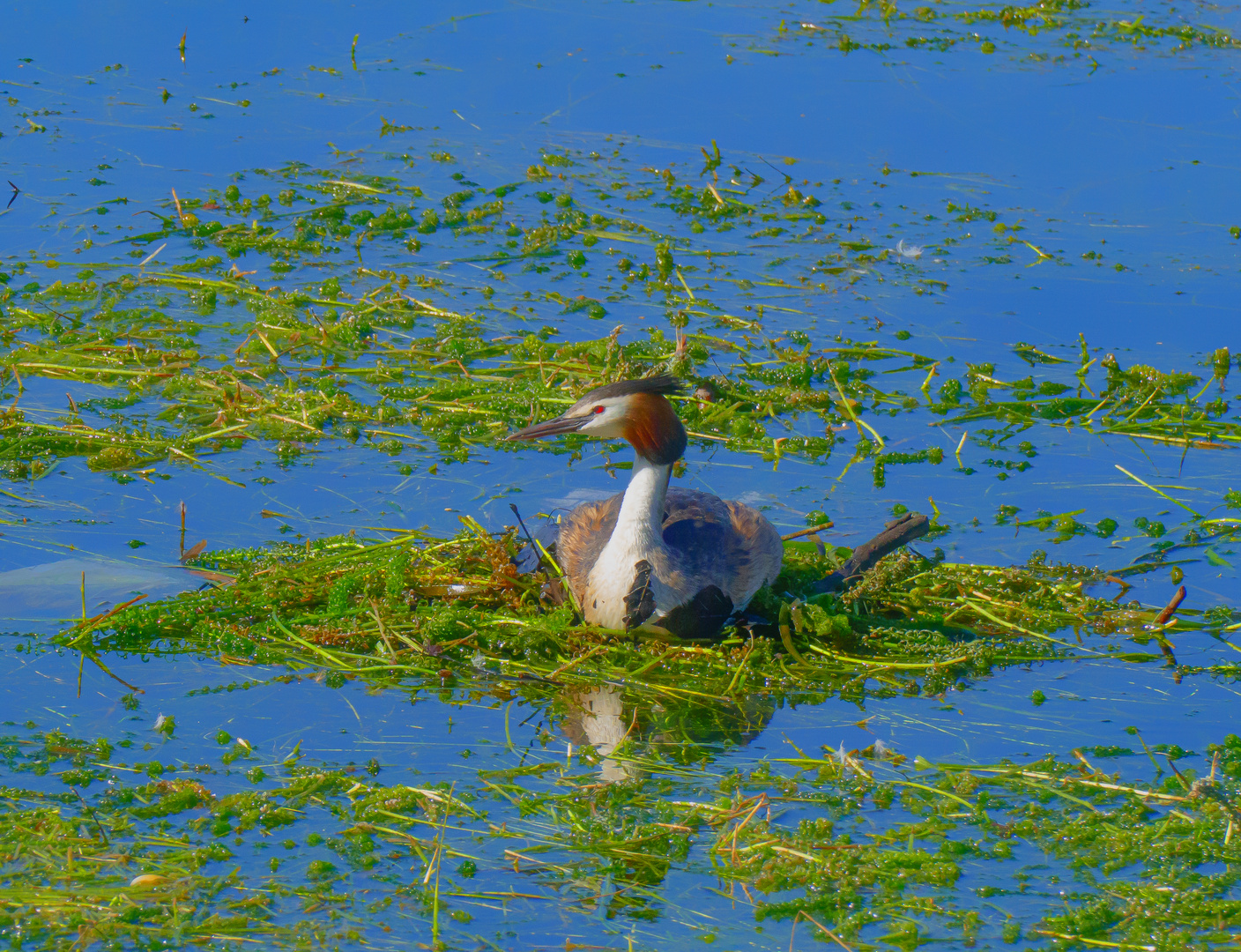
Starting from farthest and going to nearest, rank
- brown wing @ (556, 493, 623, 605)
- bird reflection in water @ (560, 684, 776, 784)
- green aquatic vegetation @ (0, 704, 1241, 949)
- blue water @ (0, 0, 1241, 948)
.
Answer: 1. brown wing @ (556, 493, 623, 605)
2. blue water @ (0, 0, 1241, 948)
3. bird reflection in water @ (560, 684, 776, 784)
4. green aquatic vegetation @ (0, 704, 1241, 949)

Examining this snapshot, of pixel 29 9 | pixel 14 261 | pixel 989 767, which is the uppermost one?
pixel 29 9

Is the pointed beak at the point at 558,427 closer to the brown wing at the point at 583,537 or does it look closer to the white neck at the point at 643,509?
the white neck at the point at 643,509

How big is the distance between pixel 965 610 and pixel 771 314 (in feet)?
11.9

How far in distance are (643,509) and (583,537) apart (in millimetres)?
509

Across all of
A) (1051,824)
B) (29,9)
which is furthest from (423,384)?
(29,9)

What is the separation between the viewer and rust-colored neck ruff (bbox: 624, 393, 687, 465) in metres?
6.02

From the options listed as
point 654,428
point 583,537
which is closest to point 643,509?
point 654,428

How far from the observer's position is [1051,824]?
4.96 m

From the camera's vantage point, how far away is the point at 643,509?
6.05m

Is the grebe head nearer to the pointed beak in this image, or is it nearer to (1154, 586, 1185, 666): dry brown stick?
the pointed beak

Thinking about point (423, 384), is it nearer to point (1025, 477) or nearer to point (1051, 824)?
point (1025, 477)

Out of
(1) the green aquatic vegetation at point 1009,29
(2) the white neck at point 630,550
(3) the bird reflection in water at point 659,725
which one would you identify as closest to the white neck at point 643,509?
(2) the white neck at point 630,550

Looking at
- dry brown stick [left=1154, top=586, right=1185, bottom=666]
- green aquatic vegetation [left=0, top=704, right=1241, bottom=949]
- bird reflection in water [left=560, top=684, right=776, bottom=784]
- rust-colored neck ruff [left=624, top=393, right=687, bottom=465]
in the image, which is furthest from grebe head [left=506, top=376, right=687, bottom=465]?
dry brown stick [left=1154, top=586, right=1185, bottom=666]

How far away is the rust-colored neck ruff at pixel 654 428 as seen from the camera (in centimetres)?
602
